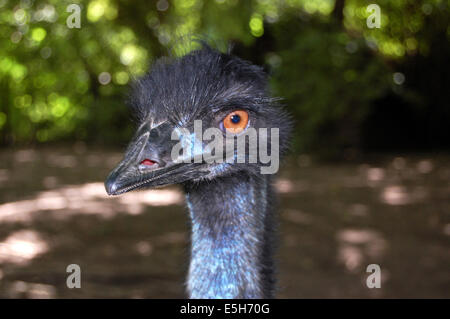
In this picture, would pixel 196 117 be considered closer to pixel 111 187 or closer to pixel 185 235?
pixel 111 187

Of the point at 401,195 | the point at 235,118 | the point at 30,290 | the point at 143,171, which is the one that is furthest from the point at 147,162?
the point at 401,195

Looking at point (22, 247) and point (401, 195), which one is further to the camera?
point (401, 195)

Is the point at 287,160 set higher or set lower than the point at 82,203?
lower

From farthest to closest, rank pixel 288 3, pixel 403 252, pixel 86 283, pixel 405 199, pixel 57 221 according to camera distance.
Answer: pixel 288 3 < pixel 405 199 < pixel 57 221 < pixel 403 252 < pixel 86 283

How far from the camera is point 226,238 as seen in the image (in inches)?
76.4

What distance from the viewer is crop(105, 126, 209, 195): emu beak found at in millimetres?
1644

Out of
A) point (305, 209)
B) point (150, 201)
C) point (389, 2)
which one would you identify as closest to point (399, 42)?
point (389, 2)

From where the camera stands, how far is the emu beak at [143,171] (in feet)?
5.39

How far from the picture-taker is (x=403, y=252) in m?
4.60

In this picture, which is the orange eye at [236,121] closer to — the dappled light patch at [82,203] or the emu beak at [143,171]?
the emu beak at [143,171]

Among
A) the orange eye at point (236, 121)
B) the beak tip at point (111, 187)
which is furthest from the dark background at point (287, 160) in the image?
the beak tip at point (111, 187)

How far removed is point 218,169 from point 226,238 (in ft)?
0.78

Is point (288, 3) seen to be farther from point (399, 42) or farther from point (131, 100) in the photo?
point (131, 100)

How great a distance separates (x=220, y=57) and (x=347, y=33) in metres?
5.57
